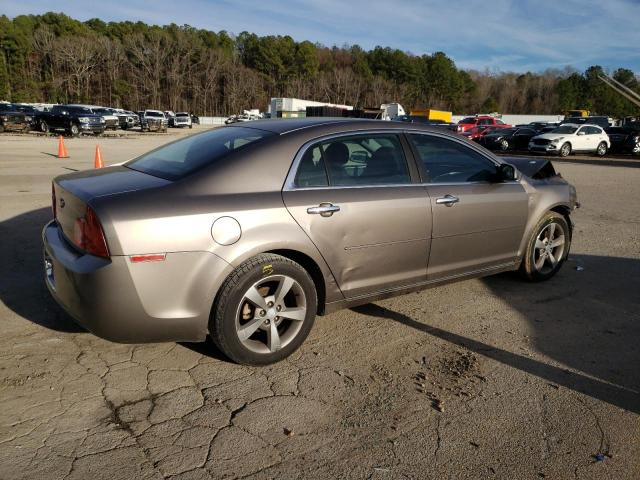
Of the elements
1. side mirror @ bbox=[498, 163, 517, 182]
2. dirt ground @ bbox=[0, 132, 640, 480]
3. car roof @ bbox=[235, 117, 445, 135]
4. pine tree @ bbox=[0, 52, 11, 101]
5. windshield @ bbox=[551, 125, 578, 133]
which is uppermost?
pine tree @ bbox=[0, 52, 11, 101]

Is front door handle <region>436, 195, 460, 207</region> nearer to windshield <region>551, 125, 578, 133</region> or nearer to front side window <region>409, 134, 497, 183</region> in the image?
front side window <region>409, 134, 497, 183</region>

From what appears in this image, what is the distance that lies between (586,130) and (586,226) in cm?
2090

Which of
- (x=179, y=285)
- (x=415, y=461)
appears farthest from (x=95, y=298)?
(x=415, y=461)

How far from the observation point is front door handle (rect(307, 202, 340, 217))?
3.48 meters

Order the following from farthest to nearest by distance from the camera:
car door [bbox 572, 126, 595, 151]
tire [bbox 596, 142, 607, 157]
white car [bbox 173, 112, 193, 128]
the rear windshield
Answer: white car [bbox 173, 112, 193, 128] < tire [bbox 596, 142, 607, 157] < car door [bbox 572, 126, 595, 151] < the rear windshield

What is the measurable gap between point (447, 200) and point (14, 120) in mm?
34346

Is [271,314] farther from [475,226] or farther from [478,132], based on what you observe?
[478,132]

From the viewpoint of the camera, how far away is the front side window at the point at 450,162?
4.25 meters

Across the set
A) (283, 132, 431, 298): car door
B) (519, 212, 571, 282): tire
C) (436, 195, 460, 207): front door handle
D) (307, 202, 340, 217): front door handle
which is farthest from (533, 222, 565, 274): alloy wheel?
(307, 202, 340, 217): front door handle

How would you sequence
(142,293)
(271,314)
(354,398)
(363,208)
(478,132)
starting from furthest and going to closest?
(478,132)
(363,208)
(271,314)
(354,398)
(142,293)

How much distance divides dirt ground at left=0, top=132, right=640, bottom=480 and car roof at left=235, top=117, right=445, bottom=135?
1.55 metres

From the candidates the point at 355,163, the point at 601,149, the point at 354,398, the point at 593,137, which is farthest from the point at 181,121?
the point at 354,398

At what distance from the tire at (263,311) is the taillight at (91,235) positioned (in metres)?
0.73

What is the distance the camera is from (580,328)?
13.9 feet
